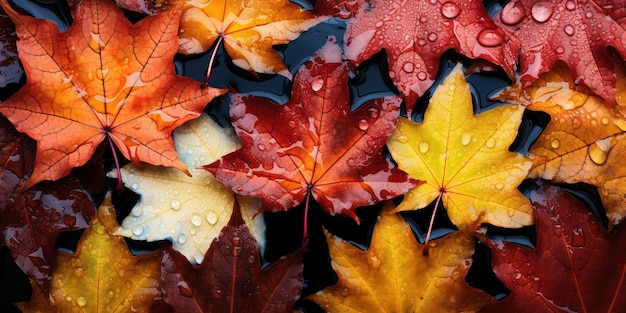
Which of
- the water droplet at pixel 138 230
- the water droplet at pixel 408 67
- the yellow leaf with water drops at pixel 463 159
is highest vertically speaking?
the water droplet at pixel 408 67

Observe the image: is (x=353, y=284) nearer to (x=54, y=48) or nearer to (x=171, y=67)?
(x=171, y=67)

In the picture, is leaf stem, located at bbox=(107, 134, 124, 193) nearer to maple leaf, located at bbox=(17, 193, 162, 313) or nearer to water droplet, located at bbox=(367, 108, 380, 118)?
maple leaf, located at bbox=(17, 193, 162, 313)

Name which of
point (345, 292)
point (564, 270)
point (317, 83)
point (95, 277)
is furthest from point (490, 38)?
point (95, 277)

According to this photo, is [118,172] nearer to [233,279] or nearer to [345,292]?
[233,279]

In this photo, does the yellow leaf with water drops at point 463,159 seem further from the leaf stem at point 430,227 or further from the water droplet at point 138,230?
the water droplet at point 138,230

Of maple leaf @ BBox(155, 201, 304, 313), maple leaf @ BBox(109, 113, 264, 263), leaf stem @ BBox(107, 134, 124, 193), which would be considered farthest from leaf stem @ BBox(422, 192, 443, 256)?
leaf stem @ BBox(107, 134, 124, 193)

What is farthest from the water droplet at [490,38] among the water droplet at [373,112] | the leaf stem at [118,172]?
the leaf stem at [118,172]
